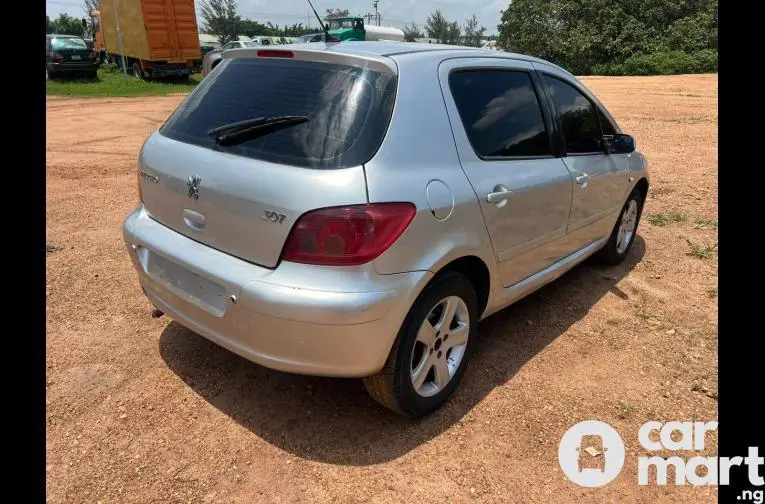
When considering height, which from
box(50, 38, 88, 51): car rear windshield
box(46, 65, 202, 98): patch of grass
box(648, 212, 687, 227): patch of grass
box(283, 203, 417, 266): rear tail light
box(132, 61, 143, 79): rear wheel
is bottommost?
box(648, 212, 687, 227): patch of grass

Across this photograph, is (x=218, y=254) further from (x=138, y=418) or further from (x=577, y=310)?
(x=577, y=310)

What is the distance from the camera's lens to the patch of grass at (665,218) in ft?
19.8

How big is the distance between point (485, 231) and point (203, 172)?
4.54 ft

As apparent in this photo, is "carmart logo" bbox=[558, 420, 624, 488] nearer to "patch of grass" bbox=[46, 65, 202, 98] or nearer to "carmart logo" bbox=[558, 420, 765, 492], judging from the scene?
"carmart logo" bbox=[558, 420, 765, 492]

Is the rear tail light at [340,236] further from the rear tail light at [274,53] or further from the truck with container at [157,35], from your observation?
the truck with container at [157,35]

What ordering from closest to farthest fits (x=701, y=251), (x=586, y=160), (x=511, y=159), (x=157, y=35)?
(x=511, y=159) < (x=586, y=160) < (x=701, y=251) < (x=157, y=35)

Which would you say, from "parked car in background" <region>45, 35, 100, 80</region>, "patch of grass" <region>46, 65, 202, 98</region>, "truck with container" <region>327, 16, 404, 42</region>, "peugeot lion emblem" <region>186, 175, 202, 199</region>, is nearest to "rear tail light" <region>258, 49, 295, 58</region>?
"peugeot lion emblem" <region>186, 175, 202, 199</region>

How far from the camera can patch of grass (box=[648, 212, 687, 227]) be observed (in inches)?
238

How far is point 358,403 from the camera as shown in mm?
2980

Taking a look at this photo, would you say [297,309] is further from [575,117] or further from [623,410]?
[575,117]

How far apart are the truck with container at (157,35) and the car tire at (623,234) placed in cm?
2037

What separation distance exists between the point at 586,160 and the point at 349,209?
2.21 metres

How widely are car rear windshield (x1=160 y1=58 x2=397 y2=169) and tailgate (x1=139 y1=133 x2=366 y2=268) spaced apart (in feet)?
0.22

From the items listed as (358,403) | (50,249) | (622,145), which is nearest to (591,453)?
(358,403)
